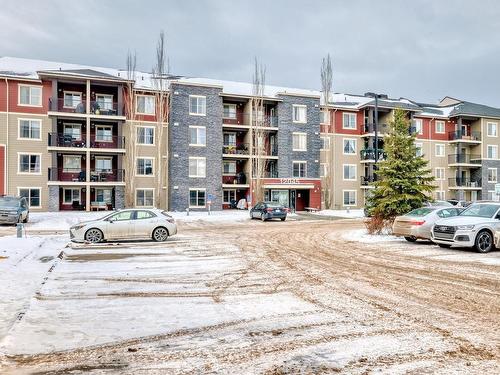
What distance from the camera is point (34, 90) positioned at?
133 feet

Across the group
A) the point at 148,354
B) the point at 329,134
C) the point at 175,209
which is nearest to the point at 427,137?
the point at 329,134

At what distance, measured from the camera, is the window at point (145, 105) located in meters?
44.1

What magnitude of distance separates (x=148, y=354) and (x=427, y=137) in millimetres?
57407

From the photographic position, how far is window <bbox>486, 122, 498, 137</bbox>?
57959mm

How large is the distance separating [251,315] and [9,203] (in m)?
25.8

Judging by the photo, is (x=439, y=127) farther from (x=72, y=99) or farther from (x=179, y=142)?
(x=72, y=99)

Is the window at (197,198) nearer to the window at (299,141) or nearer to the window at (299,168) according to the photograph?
the window at (299,168)

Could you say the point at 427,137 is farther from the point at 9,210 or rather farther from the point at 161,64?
the point at 9,210

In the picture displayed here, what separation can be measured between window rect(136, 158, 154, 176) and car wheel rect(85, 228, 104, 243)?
27114mm

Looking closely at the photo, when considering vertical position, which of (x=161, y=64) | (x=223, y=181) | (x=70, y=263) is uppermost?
(x=161, y=64)

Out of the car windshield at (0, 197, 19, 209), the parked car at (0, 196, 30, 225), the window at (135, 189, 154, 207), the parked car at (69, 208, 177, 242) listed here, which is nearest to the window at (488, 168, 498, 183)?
the window at (135, 189, 154, 207)

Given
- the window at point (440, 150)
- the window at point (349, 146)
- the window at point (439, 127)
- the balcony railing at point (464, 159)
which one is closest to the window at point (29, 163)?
the window at point (349, 146)

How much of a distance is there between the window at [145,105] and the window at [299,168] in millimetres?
16666

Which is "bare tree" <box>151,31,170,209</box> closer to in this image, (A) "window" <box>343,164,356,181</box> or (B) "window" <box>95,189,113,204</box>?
(B) "window" <box>95,189,113,204</box>
